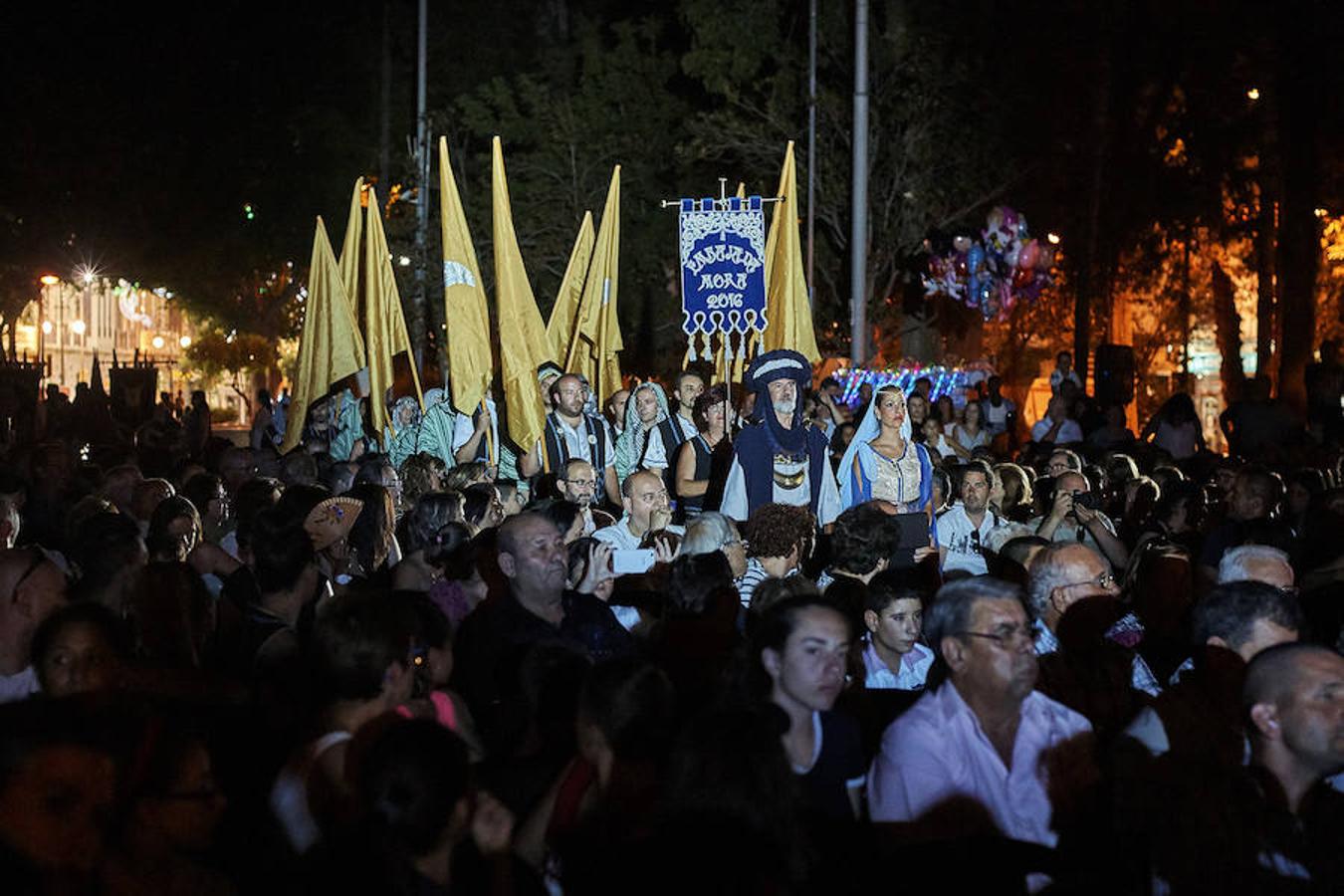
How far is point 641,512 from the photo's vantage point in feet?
29.5

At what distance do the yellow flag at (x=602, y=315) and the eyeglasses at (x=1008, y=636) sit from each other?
420 inches

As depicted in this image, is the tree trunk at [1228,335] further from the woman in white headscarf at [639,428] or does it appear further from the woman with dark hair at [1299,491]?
the woman in white headscarf at [639,428]

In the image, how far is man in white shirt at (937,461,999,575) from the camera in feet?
33.1

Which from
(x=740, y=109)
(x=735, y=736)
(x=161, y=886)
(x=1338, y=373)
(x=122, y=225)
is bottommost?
(x=161, y=886)

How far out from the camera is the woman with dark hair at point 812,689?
5055mm

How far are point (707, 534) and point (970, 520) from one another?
10.1 ft

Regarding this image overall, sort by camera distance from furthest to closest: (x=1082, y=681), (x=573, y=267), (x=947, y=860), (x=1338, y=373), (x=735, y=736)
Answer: (x=1338, y=373), (x=573, y=267), (x=1082, y=681), (x=947, y=860), (x=735, y=736)

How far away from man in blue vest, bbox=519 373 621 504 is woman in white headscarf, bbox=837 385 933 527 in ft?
7.05

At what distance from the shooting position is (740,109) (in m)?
32.3

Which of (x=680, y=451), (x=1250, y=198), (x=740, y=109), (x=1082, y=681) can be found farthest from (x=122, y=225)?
(x=1082, y=681)

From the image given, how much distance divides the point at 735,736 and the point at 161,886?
1.43 m

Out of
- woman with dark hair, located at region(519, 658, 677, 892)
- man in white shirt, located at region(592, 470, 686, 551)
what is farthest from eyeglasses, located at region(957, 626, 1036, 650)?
man in white shirt, located at region(592, 470, 686, 551)

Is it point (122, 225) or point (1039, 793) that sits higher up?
point (122, 225)

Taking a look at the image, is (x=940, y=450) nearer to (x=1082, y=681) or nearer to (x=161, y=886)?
(x=1082, y=681)
